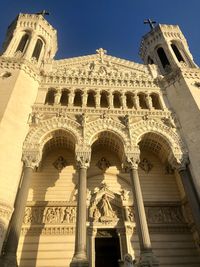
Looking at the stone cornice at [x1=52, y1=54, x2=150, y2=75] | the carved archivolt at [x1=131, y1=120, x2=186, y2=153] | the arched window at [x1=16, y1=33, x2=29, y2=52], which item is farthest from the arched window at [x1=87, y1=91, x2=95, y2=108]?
the arched window at [x1=16, y1=33, x2=29, y2=52]

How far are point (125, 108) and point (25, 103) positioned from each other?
17.4 feet

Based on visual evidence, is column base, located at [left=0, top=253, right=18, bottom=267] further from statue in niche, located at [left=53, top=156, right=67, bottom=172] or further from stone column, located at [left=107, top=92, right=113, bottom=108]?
stone column, located at [left=107, top=92, right=113, bottom=108]

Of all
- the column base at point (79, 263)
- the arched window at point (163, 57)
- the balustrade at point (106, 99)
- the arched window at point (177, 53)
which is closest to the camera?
the column base at point (79, 263)

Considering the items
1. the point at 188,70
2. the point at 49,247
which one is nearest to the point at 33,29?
the point at 188,70

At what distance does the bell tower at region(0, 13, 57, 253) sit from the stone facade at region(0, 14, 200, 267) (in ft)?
0.19

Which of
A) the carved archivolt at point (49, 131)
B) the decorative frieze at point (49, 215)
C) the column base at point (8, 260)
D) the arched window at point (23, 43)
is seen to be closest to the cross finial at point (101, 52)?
the arched window at point (23, 43)

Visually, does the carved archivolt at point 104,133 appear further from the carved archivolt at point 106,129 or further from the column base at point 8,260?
the column base at point 8,260

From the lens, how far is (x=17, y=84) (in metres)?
13.3

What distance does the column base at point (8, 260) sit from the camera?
773 cm

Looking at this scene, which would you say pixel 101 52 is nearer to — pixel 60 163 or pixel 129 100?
pixel 129 100

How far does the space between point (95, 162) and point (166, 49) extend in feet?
34.8

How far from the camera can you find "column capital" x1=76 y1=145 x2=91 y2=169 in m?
11.0

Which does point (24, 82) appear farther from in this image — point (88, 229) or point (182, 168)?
point (182, 168)

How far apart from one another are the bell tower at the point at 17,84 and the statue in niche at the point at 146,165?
6.28 metres
